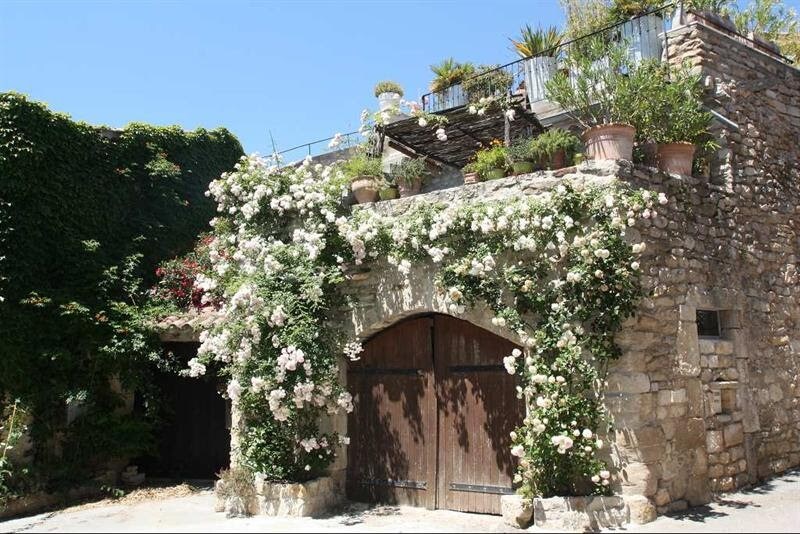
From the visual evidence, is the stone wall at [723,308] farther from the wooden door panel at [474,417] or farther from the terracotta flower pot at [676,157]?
the wooden door panel at [474,417]

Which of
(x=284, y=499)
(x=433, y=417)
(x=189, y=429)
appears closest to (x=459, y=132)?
(x=433, y=417)

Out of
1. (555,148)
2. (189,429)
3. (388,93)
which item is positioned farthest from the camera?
(388,93)

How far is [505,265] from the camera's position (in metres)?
6.18

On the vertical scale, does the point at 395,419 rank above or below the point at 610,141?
below

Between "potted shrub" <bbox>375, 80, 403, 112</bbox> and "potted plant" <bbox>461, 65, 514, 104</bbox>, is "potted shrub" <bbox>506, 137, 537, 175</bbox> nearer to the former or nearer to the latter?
"potted plant" <bbox>461, 65, 514, 104</bbox>

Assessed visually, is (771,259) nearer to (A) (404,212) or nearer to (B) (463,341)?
(B) (463,341)

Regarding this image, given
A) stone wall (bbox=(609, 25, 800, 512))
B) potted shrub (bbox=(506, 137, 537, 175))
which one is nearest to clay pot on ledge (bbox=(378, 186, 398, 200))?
potted shrub (bbox=(506, 137, 537, 175))

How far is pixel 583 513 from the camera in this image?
539 cm

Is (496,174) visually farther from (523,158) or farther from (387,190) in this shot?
(387,190)

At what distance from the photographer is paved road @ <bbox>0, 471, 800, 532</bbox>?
5438mm

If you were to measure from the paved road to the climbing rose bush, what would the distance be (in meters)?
0.63

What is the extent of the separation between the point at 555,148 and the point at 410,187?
1.74 meters

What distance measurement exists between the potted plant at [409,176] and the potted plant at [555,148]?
1.36 metres

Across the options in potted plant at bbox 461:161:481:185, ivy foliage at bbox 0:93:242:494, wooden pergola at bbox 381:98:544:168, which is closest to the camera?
potted plant at bbox 461:161:481:185
